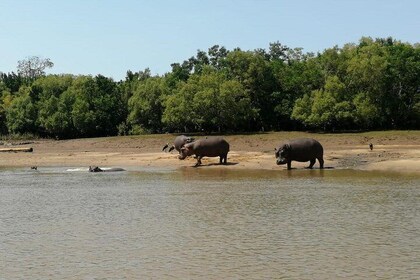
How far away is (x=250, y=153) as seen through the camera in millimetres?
49906

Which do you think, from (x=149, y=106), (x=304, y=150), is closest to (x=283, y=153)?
(x=304, y=150)

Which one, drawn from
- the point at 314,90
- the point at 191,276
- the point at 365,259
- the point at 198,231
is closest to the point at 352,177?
the point at 198,231

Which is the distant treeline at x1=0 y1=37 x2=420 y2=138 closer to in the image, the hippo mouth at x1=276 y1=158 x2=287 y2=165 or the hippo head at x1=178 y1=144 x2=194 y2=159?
the hippo head at x1=178 y1=144 x2=194 y2=159

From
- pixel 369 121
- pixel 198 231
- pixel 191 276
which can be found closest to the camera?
pixel 191 276

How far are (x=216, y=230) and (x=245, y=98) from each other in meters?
59.7

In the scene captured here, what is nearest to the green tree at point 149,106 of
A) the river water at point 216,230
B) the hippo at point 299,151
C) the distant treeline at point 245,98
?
the distant treeline at point 245,98

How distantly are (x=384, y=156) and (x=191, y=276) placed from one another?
32.4 metres

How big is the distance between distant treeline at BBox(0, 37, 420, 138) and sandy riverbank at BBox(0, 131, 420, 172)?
5.09 m

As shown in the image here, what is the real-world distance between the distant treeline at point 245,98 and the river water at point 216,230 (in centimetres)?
4120

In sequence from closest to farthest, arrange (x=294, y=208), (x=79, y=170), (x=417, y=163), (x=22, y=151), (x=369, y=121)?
(x=294, y=208) → (x=417, y=163) → (x=79, y=170) → (x=22, y=151) → (x=369, y=121)

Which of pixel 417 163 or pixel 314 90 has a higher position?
pixel 314 90

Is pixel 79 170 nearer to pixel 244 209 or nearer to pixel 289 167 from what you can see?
pixel 289 167

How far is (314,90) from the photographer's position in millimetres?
74375

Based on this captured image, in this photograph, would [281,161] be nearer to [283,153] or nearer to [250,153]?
[283,153]
